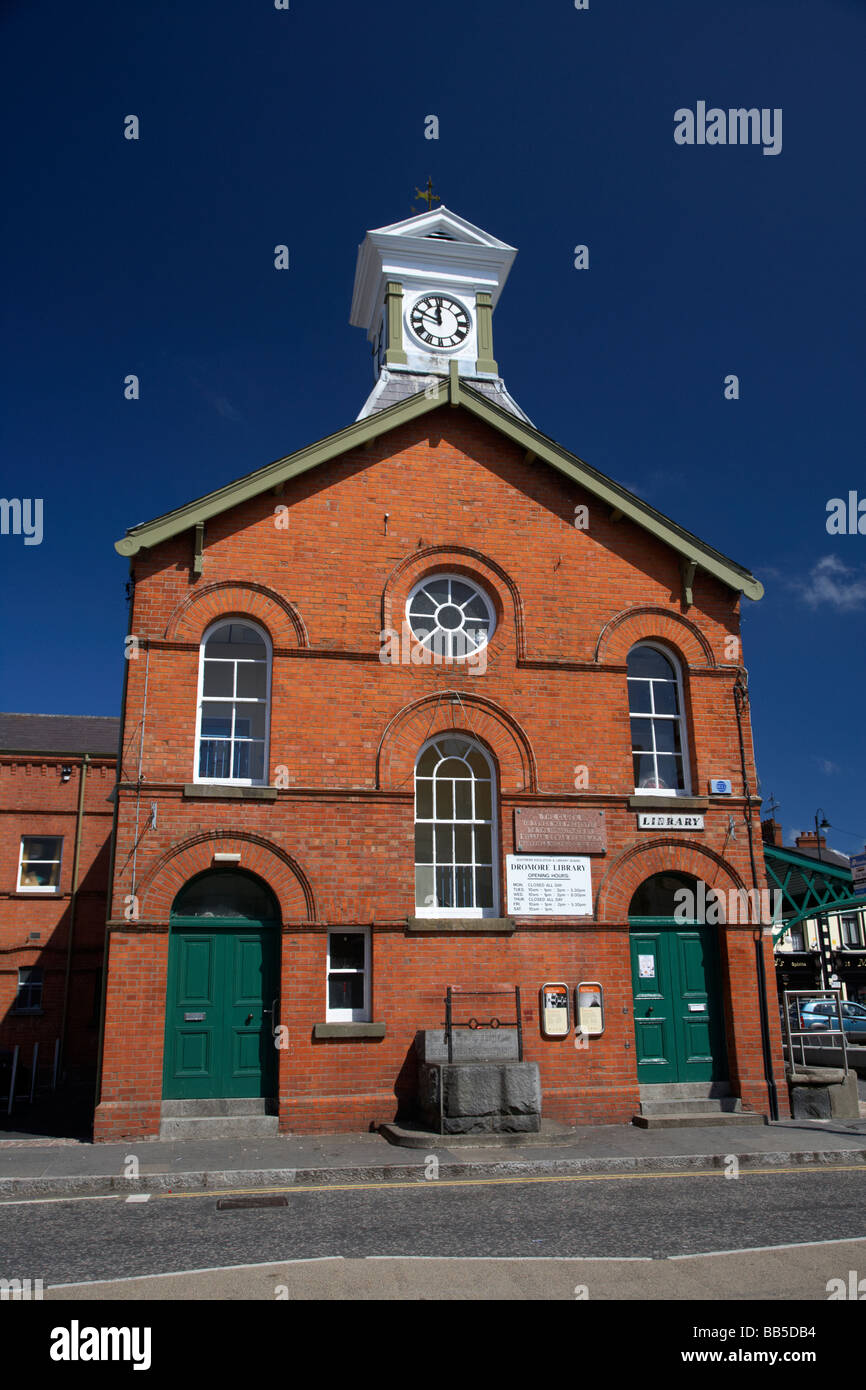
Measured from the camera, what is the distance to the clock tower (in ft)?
62.7

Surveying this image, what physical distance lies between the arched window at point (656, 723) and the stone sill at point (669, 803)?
38 centimetres

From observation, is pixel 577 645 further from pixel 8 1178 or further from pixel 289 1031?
pixel 8 1178

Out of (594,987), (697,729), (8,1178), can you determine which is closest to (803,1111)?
(594,987)

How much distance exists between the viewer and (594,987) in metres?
13.5

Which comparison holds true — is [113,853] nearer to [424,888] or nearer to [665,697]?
[424,888]

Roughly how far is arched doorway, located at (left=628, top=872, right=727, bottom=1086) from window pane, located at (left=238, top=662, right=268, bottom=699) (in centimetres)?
591

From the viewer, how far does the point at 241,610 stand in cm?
1381

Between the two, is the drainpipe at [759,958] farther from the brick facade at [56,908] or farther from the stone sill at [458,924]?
the brick facade at [56,908]

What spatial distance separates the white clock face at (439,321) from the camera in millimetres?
19438

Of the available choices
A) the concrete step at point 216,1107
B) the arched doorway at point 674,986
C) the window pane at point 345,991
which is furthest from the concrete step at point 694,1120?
the concrete step at point 216,1107

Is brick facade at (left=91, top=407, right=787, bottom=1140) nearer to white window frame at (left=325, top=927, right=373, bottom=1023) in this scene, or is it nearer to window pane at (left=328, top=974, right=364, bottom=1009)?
white window frame at (left=325, top=927, right=373, bottom=1023)

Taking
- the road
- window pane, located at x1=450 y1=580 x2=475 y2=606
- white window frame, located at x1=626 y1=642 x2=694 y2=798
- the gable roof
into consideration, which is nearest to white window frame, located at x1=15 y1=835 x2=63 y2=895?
window pane, located at x1=450 y1=580 x2=475 y2=606

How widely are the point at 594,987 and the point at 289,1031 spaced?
4.02 m

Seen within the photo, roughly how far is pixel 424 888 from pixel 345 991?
1698 mm
